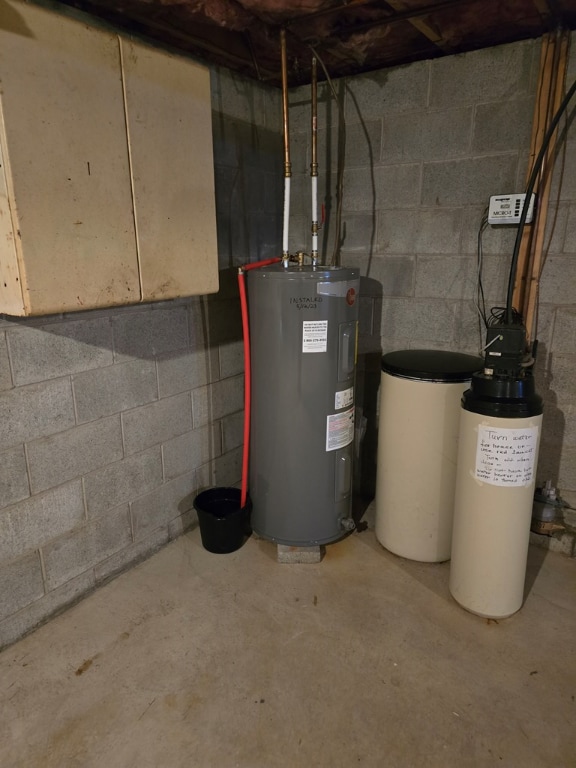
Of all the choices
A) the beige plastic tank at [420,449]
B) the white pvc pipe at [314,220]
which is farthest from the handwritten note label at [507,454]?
the white pvc pipe at [314,220]

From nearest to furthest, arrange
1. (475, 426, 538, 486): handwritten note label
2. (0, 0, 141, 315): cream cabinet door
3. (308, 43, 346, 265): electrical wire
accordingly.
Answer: (0, 0, 141, 315): cream cabinet door → (475, 426, 538, 486): handwritten note label → (308, 43, 346, 265): electrical wire

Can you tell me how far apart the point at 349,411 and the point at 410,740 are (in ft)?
3.64

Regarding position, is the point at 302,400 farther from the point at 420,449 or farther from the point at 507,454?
the point at 507,454

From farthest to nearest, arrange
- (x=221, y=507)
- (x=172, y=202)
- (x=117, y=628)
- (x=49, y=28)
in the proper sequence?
(x=221, y=507)
(x=117, y=628)
(x=172, y=202)
(x=49, y=28)

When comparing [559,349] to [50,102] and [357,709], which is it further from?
[50,102]

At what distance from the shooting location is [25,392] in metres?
1.66

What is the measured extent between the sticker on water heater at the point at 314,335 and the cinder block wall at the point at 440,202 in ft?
2.15

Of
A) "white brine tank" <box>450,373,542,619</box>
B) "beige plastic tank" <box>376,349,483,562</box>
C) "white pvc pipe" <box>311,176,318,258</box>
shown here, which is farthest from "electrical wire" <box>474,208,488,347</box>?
"white pvc pipe" <box>311,176,318,258</box>

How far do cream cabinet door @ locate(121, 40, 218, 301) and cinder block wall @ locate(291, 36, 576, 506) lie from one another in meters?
0.95

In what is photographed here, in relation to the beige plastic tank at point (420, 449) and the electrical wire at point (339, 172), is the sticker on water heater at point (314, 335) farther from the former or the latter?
the electrical wire at point (339, 172)

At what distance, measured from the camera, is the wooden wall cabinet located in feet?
4.05

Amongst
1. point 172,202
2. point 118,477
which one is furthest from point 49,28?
point 118,477

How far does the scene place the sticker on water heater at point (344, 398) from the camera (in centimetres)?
203

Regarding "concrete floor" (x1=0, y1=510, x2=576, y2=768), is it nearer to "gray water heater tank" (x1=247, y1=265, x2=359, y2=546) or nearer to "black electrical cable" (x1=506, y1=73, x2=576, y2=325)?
"gray water heater tank" (x1=247, y1=265, x2=359, y2=546)
